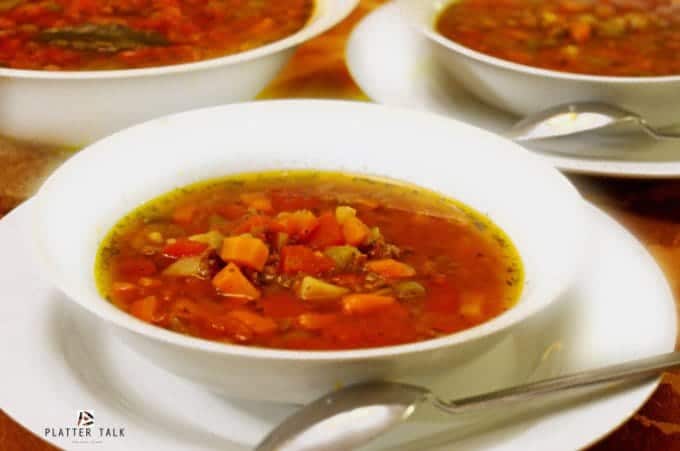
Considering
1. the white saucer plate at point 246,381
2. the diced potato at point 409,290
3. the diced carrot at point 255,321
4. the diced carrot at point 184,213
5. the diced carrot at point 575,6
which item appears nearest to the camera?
the white saucer plate at point 246,381

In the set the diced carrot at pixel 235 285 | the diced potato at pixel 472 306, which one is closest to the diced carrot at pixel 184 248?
the diced carrot at pixel 235 285

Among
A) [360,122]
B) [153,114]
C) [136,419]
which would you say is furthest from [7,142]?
[136,419]

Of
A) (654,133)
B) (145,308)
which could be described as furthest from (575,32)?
(145,308)

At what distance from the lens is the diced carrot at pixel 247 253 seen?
162 cm

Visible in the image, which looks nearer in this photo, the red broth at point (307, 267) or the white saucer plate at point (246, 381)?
the white saucer plate at point (246, 381)

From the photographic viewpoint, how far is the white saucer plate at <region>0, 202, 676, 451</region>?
4.51 feet

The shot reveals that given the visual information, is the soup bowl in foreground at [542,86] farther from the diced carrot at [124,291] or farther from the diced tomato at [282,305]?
the diced carrot at [124,291]

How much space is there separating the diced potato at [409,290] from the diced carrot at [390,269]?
34mm

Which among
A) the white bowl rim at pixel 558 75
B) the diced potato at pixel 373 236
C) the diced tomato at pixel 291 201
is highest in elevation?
the white bowl rim at pixel 558 75

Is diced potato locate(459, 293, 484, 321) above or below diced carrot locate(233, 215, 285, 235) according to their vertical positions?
above

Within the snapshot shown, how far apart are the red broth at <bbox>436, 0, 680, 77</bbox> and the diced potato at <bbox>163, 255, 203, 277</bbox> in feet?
4.13

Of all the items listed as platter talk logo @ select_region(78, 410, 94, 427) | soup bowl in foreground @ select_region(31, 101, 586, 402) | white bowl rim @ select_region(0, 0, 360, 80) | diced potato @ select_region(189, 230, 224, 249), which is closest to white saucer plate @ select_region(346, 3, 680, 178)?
white bowl rim @ select_region(0, 0, 360, 80)

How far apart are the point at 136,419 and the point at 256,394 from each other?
0.58ft

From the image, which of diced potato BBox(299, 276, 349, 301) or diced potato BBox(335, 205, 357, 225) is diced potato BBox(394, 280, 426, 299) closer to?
diced potato BBox(299, 276, 349, 301)
